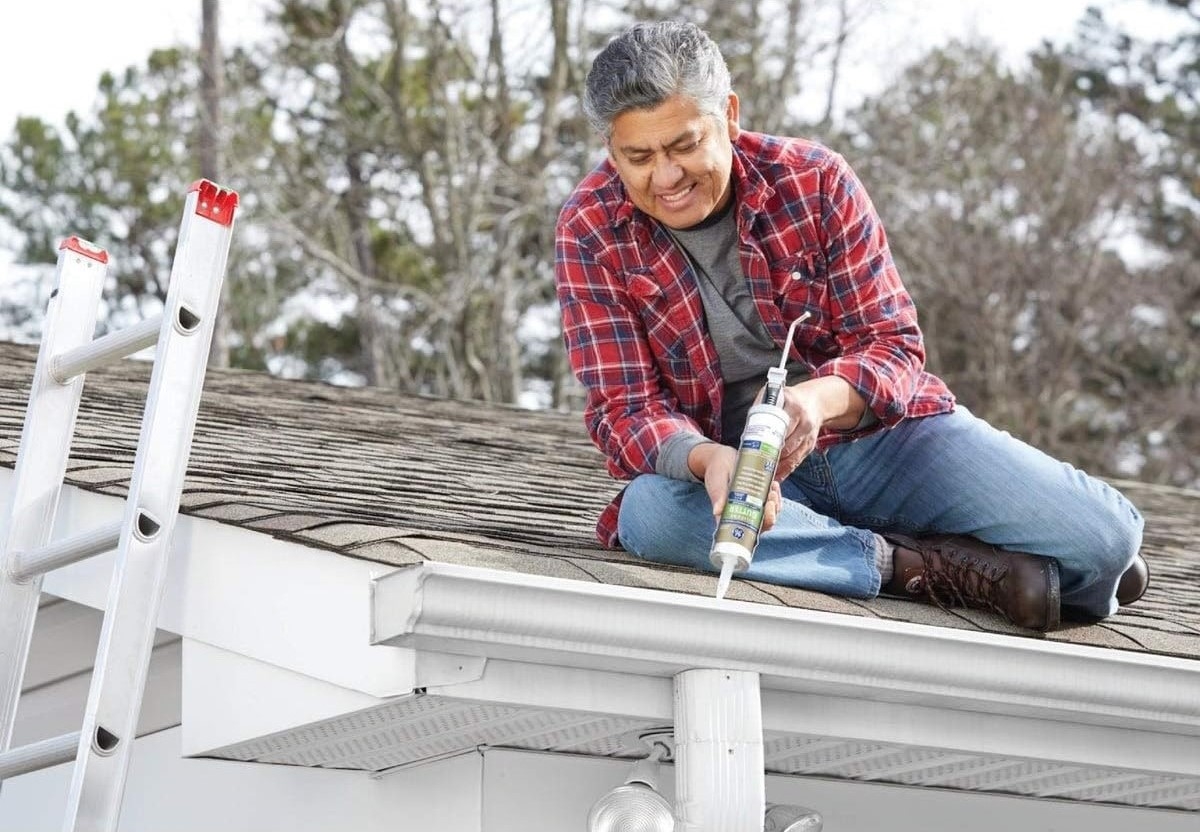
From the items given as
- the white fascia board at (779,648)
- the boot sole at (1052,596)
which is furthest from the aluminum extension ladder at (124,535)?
the boot sole at (1052,596)

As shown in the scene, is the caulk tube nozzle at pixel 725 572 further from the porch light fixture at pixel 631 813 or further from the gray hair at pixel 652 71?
the gray hair at pixel 652 71

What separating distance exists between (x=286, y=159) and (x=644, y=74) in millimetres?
15377

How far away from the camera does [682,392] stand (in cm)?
364

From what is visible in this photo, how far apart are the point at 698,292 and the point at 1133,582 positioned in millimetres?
1206

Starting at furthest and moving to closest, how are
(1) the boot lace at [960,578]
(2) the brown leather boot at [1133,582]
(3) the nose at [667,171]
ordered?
(2) the brown leather boot at [1133,582] → (1) the boot lace at [960,578] → (3) the nose at [667,171]

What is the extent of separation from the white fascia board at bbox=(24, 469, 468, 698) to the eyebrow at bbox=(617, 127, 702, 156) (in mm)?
1041

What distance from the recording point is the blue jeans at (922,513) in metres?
3.37

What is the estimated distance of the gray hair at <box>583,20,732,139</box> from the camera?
3.18m

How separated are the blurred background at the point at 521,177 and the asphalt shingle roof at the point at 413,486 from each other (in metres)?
9.87

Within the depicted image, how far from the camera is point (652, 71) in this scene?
3170 millimetres

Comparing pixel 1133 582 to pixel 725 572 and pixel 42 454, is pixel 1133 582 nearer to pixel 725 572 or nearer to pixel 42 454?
pixel 725 572

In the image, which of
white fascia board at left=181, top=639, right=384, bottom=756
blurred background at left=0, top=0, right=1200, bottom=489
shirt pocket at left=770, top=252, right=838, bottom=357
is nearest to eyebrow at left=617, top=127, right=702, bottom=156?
shirt pocket at left=770, top=252, right=838, bottom=357

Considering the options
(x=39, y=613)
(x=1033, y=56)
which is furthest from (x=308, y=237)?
(x=39, y=613)

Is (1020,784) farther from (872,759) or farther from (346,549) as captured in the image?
(346,549)
